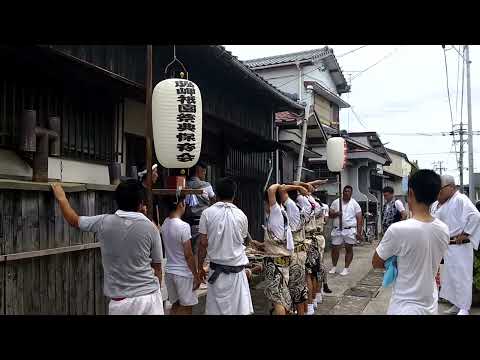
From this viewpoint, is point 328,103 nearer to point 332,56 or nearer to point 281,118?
point 332,56

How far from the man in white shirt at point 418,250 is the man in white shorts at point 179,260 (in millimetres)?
2694

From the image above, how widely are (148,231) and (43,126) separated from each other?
2113mm

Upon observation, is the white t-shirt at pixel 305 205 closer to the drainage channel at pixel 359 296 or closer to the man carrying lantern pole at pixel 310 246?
the man carrying lantern pole at pixel 310 246

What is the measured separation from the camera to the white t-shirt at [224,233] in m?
5.15

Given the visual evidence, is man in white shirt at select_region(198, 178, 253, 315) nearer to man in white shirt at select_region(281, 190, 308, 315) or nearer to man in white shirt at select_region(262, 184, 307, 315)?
man in white shirt at select_region(262, 184, 307, 315)

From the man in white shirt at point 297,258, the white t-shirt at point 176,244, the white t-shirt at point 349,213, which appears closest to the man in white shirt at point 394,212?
the white t-shirt at point 349,213

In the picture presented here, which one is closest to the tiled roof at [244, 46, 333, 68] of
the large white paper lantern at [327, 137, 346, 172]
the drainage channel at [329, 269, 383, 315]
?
the large white paper lantern at [327, 137, 346, 172]

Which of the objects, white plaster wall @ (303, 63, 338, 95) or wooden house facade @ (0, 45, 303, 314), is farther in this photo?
white plaster wall @ (303, 63, 338, 95)

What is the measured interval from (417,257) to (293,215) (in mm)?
3742

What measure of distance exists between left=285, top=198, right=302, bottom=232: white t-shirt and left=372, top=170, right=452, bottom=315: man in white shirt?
11.5 feet

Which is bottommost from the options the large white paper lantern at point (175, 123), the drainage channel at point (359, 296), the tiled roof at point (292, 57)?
the drainage channel at point (359, 296)

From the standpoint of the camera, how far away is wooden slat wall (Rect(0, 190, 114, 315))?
3.85 m

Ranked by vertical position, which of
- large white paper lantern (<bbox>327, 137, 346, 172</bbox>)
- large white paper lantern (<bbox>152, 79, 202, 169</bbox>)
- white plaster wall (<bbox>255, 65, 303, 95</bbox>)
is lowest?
large white paper lantern (<bbox>152, 79, 202, 169</bbox>)
